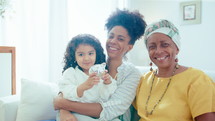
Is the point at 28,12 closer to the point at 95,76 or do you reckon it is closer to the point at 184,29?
the point at 95,76

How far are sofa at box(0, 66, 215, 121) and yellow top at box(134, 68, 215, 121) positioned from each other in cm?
36

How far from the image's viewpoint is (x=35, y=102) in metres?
1.55

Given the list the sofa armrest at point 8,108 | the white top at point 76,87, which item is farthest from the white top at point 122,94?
the sofa armrest at point 8,108

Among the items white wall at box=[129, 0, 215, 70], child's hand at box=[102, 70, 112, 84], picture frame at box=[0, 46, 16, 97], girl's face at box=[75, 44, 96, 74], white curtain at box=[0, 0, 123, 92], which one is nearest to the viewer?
child's hand at box=[102, 70, 112, 84]

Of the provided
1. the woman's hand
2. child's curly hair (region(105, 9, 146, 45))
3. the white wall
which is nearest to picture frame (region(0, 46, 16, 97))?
the woman's hand

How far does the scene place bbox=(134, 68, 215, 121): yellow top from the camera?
1.12m

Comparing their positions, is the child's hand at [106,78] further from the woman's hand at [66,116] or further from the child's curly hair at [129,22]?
the child's curly hair at [129,22]

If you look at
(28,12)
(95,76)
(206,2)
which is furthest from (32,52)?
(206,2)

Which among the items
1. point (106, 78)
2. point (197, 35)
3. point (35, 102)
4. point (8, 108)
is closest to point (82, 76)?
point (106, 78)

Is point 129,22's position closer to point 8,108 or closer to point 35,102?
point 35,102

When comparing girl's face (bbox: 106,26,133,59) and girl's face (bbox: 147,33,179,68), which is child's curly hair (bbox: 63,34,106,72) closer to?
girl's face (bbox: 106,26,133,59)

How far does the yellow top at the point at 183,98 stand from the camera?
1.12 metres

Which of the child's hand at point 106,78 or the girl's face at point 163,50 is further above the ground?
the girl's face at point 163,50

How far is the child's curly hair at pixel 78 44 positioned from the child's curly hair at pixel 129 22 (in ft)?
0.64
